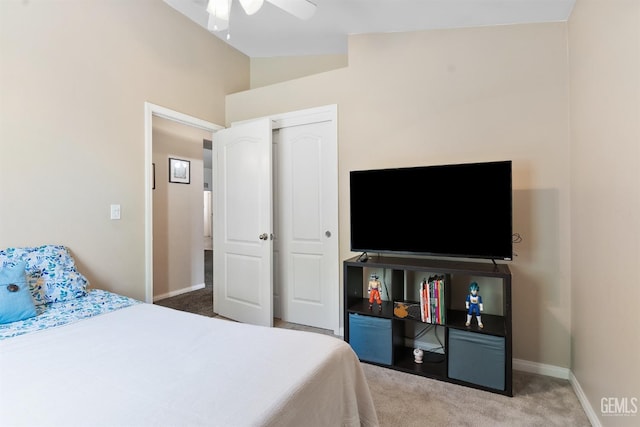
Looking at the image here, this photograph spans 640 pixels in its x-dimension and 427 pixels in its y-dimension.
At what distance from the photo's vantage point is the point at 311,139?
3.13 metres

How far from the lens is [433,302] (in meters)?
2.22

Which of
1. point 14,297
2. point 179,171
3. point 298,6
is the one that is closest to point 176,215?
point 179,171

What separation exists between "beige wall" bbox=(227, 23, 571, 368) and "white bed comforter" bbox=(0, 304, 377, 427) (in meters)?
1.60

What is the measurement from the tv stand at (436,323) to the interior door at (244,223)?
0.98m

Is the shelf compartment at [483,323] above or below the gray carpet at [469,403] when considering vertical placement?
above

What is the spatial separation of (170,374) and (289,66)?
3.47 meters

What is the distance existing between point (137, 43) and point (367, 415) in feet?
10.4

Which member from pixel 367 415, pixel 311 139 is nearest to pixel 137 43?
pixel 311 139

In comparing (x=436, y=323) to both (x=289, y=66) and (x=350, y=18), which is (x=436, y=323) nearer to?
(x=350, y=18)

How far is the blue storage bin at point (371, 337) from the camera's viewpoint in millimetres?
2377

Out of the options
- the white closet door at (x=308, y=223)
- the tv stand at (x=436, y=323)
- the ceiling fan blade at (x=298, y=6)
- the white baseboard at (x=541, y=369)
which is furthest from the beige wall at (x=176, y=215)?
the white baseboard at (x=541, y=369)

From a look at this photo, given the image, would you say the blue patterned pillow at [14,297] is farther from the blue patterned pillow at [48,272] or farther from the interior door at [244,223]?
the interior door at [244,223]

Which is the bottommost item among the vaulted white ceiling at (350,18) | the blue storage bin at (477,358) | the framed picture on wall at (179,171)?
the blue storage bin at (477,358)

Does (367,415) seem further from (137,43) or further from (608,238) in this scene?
(137,43)
